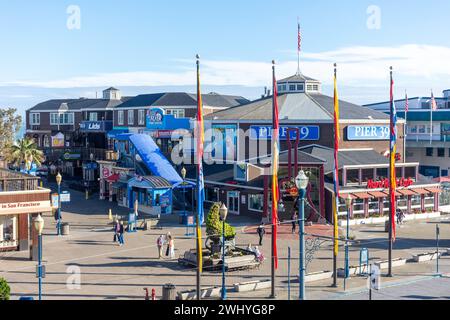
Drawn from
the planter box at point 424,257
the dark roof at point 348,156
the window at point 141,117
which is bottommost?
the planter box at point 424,257

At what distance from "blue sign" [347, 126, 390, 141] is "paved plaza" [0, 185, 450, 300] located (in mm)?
11446

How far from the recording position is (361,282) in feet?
101

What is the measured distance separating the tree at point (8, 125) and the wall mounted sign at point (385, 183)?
40.4 meters

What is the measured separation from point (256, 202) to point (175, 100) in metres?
30.4

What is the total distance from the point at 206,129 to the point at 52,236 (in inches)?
941

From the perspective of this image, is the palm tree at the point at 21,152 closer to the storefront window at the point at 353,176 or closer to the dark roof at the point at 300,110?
the dark roof at the point at 300,110

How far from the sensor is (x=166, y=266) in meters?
34.2

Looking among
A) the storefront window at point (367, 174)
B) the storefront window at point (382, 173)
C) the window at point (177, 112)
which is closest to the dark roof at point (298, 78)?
the storefront window at point (382, 173)

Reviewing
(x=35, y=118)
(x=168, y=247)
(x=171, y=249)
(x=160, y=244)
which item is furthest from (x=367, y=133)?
(x=35, y=118)

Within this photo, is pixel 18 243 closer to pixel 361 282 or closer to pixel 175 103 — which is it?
pixel 361 282

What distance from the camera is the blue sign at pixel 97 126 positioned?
276ft

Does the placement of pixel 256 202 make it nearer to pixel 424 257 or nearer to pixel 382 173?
pixel 382 173

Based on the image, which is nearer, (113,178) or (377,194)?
(377,194)
